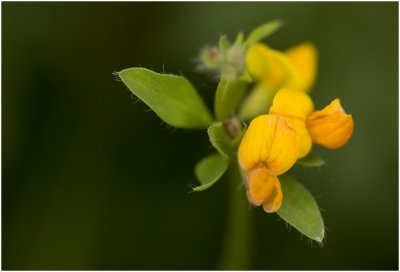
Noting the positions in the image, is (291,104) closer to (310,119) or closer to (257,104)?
(310,119)

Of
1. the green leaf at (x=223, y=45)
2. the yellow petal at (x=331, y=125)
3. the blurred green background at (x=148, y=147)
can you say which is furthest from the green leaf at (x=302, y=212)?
the blurred green background at (x=148, y=147)

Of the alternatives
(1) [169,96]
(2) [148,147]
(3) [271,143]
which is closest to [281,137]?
(3) [271,143]

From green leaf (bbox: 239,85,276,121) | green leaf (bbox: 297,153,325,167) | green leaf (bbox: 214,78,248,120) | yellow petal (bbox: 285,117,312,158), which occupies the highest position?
green leaf (bbox: 214,78,248,120)

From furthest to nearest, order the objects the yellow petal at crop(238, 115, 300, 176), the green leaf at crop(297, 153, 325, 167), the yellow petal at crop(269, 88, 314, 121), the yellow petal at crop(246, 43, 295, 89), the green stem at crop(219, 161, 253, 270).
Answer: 1. the green stem at crop(219, 161, 253, 270)
2. the yellow petal at crop(246, 43, 295, 89)
3. the green leaf at crop(297, 153, 325, 167)
4. the yellow petal at crop(269, 88, 314, 121)
5. the yellow petal at crop(238, 115, 300, 176)

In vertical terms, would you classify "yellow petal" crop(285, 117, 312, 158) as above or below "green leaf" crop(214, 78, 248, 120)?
below

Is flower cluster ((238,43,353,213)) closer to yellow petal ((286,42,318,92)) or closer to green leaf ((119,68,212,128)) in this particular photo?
green leaf ((119,68,212,128))

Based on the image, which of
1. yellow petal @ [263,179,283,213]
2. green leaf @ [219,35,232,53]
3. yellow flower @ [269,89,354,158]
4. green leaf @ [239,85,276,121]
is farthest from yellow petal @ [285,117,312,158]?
green leaf @ [239,85,276,121]

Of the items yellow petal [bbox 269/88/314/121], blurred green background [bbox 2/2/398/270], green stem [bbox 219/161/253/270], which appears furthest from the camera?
blurred green background [bbox 2/2/398/270]
